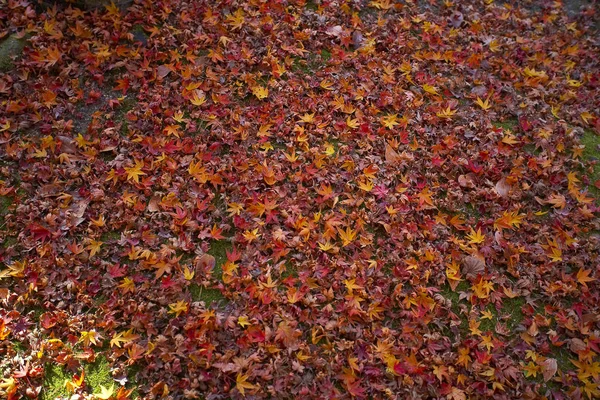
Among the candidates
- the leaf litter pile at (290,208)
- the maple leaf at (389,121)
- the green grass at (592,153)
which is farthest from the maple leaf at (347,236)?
the green grass at (592,153)

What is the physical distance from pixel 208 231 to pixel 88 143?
107 centimetres

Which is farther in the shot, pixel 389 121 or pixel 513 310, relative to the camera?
pixel 389 121

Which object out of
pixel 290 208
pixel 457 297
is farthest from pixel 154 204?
pixel 457 297

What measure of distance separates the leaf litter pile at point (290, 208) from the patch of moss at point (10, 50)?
0.06 meters

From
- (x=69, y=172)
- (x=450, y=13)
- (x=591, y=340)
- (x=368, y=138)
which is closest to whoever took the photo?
(x=591, y=340)

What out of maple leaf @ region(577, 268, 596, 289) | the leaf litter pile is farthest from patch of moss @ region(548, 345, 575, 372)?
maple leaf @ region(577, 268, 596, 289)

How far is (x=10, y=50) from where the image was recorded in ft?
12.2

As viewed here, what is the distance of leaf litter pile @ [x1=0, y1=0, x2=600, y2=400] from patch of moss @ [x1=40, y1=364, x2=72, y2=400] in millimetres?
10

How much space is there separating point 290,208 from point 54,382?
5.35ft

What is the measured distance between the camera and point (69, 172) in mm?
3221

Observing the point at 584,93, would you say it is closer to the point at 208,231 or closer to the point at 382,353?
the point at 382,353

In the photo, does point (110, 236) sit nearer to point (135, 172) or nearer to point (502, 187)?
point (135, 172)

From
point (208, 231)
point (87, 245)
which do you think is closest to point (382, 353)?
point (208, 231)

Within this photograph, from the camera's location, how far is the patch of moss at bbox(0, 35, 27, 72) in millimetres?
3660
